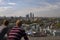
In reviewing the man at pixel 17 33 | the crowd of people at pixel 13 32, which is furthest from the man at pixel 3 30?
the man at pixel 17 33

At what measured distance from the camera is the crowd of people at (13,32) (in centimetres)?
342

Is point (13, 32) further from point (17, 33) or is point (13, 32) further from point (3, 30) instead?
point (3, 30)

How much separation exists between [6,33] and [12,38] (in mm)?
178

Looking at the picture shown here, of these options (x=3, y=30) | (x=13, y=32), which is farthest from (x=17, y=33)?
(x=3, y=30)

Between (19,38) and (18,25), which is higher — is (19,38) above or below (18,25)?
below

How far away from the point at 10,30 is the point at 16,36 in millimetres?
149

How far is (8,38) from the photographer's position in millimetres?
3439

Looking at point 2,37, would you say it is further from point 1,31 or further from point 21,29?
point 21,29

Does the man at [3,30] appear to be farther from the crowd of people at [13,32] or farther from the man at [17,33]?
the man at [17,33]

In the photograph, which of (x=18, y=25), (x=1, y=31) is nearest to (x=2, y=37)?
(x=1, y=31)

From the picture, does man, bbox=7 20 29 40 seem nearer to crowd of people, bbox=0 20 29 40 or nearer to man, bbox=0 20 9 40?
crowd of people, bbox=0 20 29 40

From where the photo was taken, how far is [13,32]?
11.4 feet

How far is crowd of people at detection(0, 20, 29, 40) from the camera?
342 centimetres

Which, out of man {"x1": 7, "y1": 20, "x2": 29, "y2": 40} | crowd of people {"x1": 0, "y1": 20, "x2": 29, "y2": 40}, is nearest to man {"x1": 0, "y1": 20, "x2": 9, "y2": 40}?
crowd of people {"x1": 0, "y1": 20, "x2": 29, "y2": 40}
